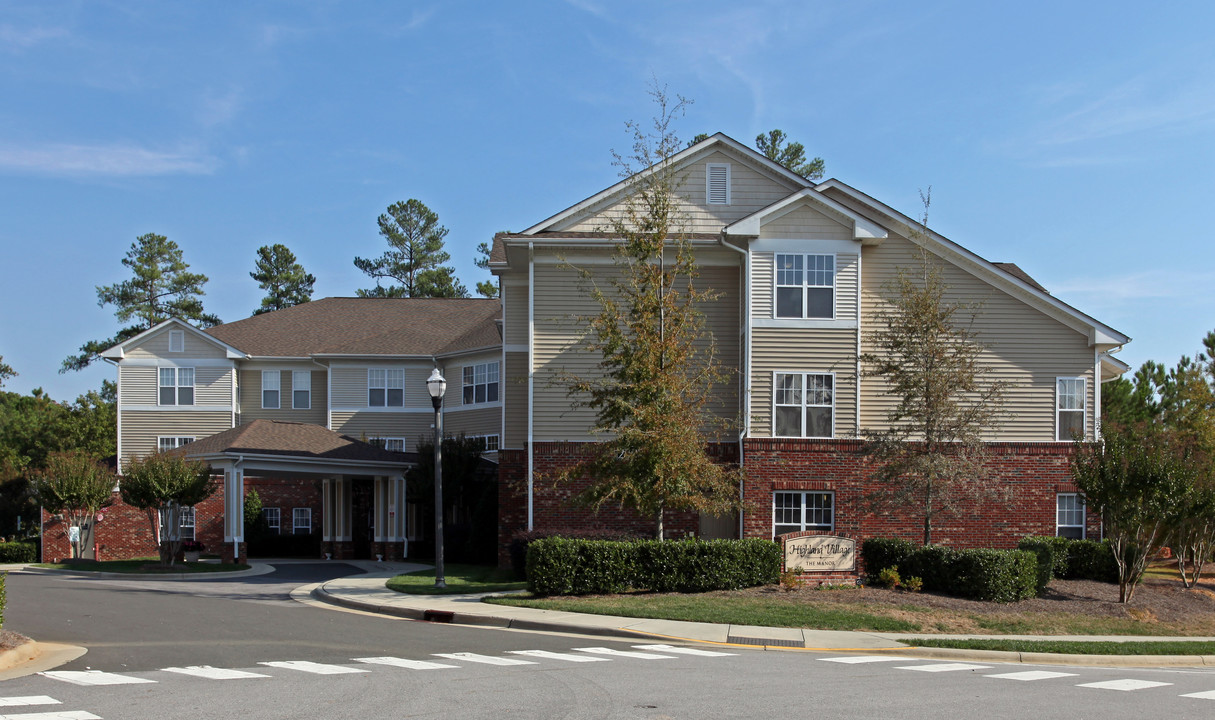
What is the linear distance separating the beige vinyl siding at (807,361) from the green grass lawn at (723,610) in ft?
23.0

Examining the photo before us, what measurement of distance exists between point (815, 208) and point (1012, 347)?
6020 mm

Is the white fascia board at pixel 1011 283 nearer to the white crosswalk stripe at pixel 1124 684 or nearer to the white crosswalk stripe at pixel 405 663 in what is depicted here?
the white crosswalk stripe at pixel 1124 684

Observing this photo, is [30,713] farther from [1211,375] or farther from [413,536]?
[1211,375]

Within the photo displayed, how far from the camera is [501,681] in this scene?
36.2ft

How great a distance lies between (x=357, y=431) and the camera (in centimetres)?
4053

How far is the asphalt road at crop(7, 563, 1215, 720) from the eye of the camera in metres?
9.50

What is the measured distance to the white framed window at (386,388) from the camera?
40.7m

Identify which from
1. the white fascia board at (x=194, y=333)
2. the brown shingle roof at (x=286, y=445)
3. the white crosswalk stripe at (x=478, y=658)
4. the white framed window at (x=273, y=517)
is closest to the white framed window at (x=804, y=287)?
the white crosswalk stripe at (x=478, y=658)

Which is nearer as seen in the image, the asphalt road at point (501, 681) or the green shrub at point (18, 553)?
the asphalt road at point (501, 681)

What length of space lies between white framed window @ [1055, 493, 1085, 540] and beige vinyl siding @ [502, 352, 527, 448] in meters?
13.4

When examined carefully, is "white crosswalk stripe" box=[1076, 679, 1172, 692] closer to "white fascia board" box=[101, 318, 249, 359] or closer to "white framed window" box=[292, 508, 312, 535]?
"white framed window" box=[292, 508, 312, 535]

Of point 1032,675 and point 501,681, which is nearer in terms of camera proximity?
point 501,681

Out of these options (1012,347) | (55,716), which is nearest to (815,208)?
(1012,347)

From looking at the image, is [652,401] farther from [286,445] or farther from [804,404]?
[286,445]
